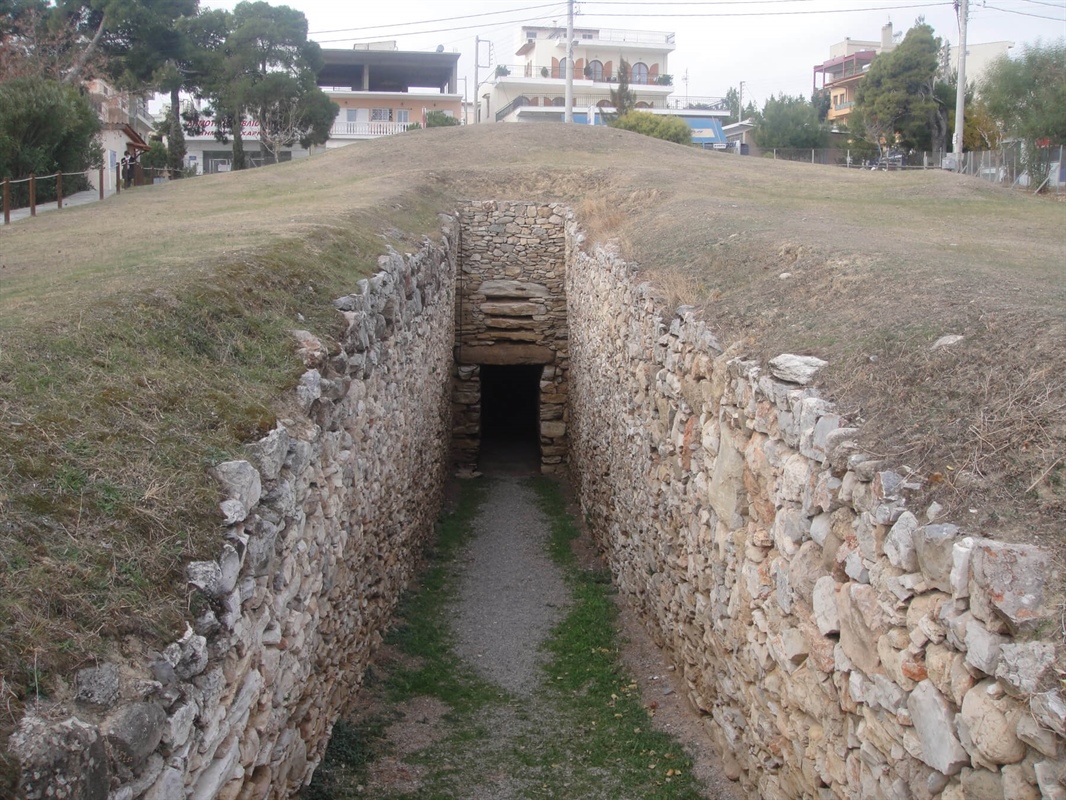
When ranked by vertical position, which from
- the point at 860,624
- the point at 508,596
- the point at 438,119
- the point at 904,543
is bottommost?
the point at 508,596

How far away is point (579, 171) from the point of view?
872 inches

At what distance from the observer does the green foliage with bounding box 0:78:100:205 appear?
64.5ft

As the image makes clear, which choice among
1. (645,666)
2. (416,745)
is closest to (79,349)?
(416,745)

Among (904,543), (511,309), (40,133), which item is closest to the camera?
(904,543)

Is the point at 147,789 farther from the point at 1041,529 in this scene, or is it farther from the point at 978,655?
the point at 1041,529

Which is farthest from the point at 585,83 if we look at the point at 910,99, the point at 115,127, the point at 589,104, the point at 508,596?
the point at 508,596

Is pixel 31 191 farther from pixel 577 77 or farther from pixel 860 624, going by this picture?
pixel 577 77

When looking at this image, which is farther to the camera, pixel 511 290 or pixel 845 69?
pixel 845 69

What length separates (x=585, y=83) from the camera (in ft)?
197

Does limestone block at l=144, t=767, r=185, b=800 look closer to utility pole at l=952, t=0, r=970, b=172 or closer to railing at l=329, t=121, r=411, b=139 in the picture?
utility pole at l=952, t=0, r=970, b=172

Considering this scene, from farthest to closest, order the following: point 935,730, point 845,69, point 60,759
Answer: point 845,69
point 935,730
point 60,759

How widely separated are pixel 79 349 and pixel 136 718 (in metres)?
3.25

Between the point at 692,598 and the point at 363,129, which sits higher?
the point at 363,129

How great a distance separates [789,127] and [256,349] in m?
46.5
